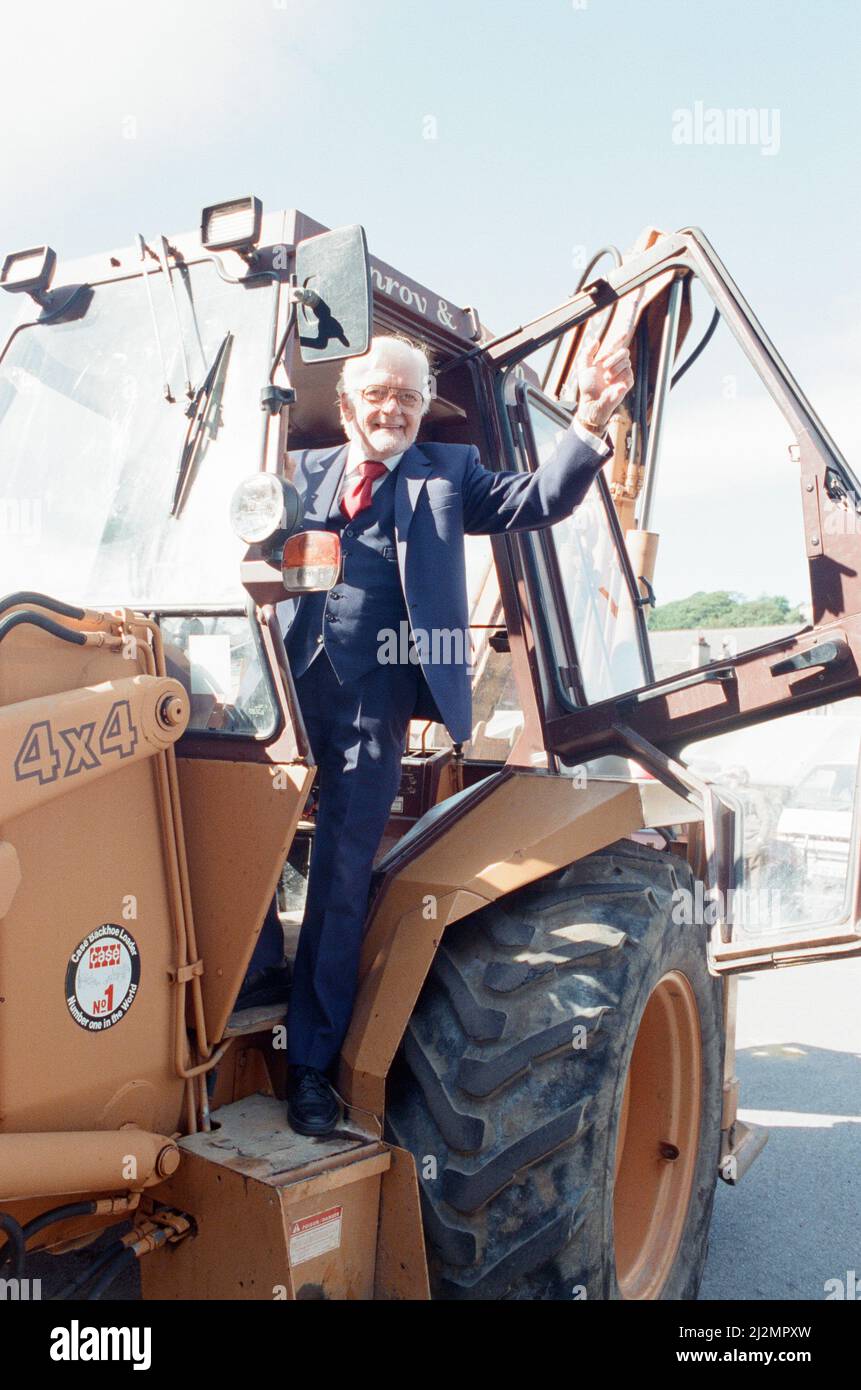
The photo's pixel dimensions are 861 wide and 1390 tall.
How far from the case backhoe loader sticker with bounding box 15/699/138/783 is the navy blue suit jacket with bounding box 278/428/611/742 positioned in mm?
670

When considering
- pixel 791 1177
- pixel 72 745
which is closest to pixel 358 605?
pixel 72 745

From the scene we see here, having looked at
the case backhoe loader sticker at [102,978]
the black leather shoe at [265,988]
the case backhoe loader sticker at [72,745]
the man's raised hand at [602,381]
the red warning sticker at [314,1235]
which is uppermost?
the man's raised hand at [602,381]

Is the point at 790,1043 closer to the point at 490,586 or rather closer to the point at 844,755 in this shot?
the point at 490,586

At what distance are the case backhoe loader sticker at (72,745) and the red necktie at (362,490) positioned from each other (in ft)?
2.93

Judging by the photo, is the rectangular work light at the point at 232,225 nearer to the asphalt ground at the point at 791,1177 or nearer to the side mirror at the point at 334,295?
the side mirror at the point at 334,295

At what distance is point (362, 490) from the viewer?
9.40 feet

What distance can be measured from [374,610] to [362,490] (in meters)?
0.32

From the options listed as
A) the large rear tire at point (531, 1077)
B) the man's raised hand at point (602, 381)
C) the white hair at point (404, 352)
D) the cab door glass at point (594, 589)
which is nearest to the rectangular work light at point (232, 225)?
the white hair at point (404, 352)

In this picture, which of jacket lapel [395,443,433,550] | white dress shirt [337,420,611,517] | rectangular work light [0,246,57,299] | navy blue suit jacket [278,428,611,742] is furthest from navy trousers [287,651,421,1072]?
rectangular work light [0,246,57,299]

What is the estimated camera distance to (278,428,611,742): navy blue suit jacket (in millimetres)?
2744

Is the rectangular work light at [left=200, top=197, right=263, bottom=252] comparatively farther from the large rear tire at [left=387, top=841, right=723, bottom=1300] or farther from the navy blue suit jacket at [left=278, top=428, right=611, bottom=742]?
the large rear tire at [left=387, top=841, right=723, bottom=1300]

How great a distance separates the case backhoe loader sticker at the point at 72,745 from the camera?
200cm

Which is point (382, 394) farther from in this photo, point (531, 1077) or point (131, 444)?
point (531, 1077)
